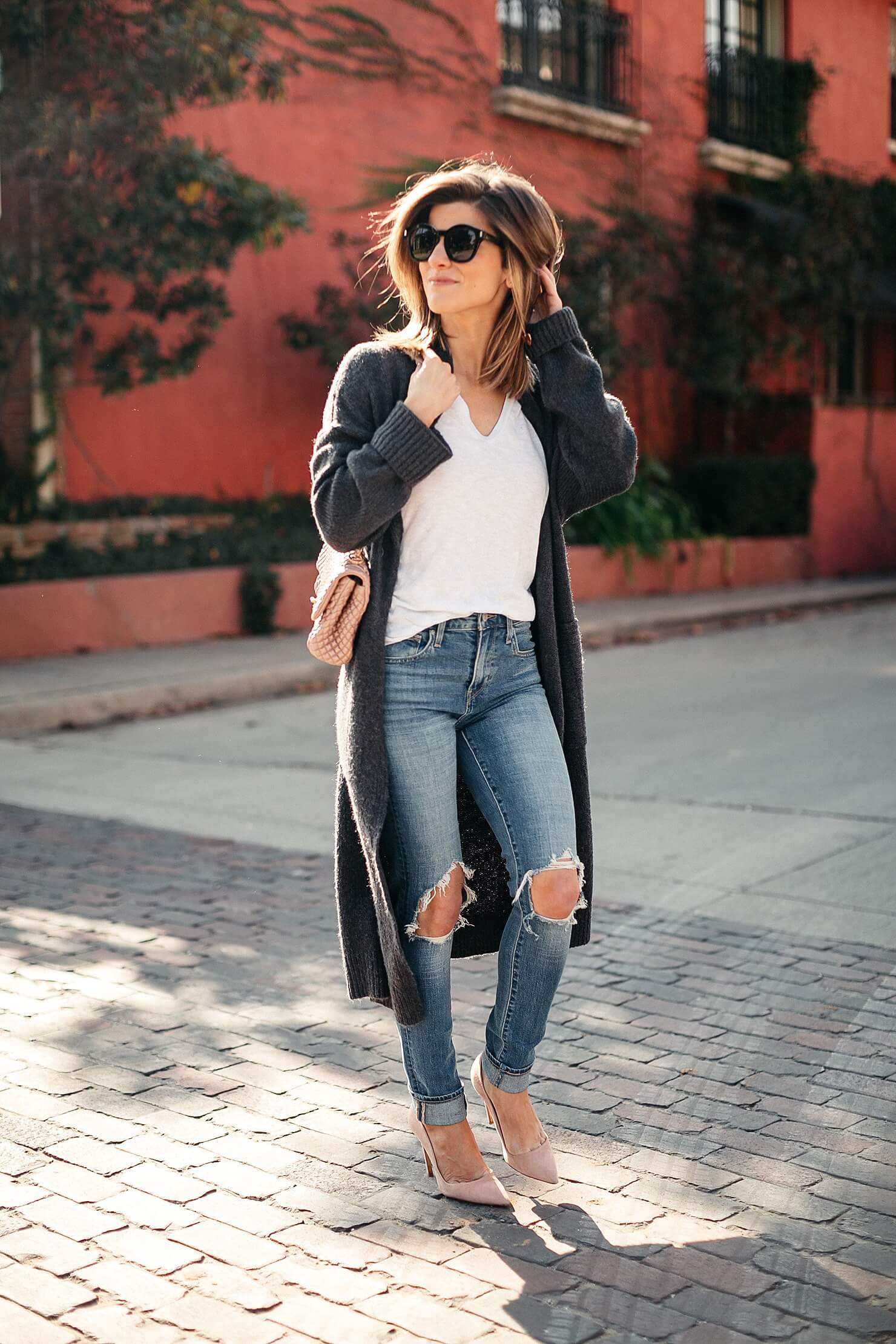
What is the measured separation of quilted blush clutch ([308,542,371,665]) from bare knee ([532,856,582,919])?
1.92ft

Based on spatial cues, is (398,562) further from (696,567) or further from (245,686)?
(696,567)

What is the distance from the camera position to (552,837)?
304 centimetres

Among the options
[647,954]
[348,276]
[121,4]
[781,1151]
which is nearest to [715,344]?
[348,276]

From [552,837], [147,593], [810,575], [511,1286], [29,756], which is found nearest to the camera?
[511,1286]

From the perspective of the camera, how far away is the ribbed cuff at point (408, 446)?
115 inches

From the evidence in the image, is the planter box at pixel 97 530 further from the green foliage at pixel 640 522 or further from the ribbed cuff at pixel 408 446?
the ribbed cuff at pixel 408 446

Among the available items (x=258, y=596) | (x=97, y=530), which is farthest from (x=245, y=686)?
(x=97, y=530)

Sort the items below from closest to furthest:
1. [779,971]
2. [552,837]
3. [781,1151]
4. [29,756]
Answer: [552,837] < [781,1151] < [779,971] < [29,756]

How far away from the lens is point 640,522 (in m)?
16.8

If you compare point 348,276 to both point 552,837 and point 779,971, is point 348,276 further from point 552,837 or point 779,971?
point 552,837

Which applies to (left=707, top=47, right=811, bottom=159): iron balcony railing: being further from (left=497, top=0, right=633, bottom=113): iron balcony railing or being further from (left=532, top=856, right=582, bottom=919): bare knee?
(left=532, top=856, right=582, bottom=919): bare knee

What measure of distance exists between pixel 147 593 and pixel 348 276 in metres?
4.24

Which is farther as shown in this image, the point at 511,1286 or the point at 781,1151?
the point at 781,1151

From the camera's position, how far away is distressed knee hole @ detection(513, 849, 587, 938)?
3.04 meters
